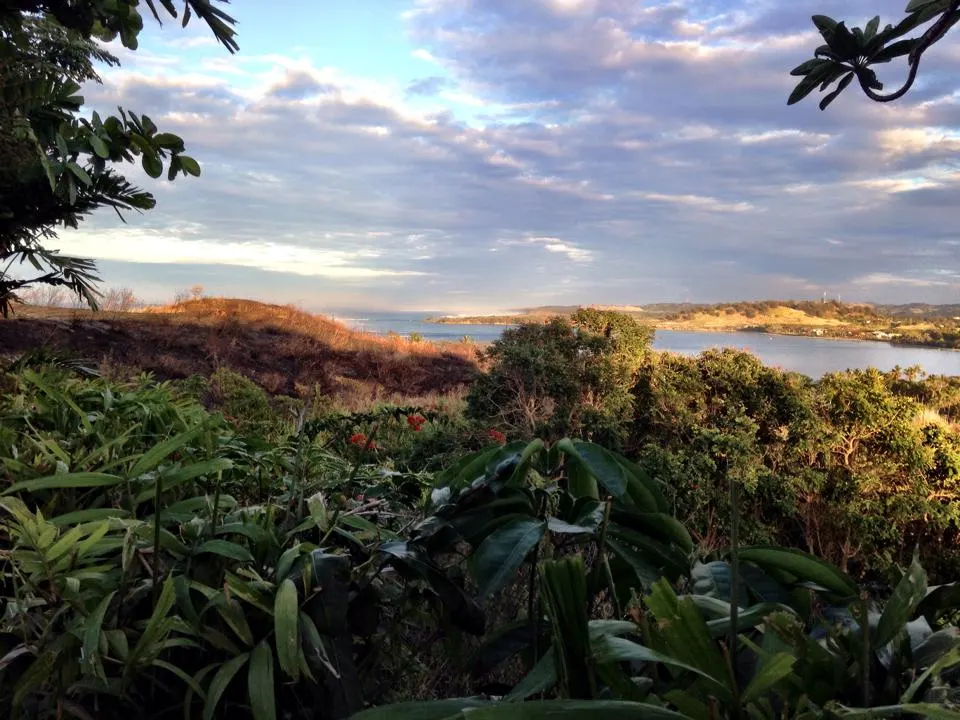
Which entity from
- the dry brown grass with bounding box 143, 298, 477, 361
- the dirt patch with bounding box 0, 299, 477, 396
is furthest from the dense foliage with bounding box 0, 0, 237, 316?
the dry brown grass with bounding box 143, 298, 477, 361

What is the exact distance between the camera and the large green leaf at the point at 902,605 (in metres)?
0.51

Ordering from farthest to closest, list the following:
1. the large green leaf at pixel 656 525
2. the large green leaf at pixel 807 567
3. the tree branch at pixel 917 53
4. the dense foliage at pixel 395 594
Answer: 1. the tree branch at pixel 917 53
2. the large green leaf at pixel 656 525
3. the large green leaf at pixel 807 567
4. the dense foliage at pixel 395 594

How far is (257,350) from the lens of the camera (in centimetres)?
1611

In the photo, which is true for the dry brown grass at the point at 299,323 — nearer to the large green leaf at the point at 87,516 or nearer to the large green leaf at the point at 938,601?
the large green leaf at the point at 87,516

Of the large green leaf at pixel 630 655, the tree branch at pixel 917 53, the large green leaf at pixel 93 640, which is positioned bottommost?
the large green leaf at pixel 93 640

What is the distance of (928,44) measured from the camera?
156 centimetres

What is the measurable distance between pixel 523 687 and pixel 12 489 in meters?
0.78

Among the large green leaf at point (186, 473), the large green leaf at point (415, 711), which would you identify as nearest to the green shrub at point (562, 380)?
the large green leaf at point (186, 473)

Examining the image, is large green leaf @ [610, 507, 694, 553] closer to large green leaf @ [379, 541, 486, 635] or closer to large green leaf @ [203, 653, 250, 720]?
large green leaf @ [379, 541, 486, 635]

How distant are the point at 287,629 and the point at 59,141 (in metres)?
3.61

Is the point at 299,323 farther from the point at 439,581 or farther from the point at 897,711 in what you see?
the point at 897,711

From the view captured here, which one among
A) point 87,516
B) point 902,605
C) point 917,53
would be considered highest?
point 917,53

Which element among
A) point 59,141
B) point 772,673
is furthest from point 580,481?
point 59,141

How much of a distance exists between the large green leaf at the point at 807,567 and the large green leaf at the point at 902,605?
0.46ft
